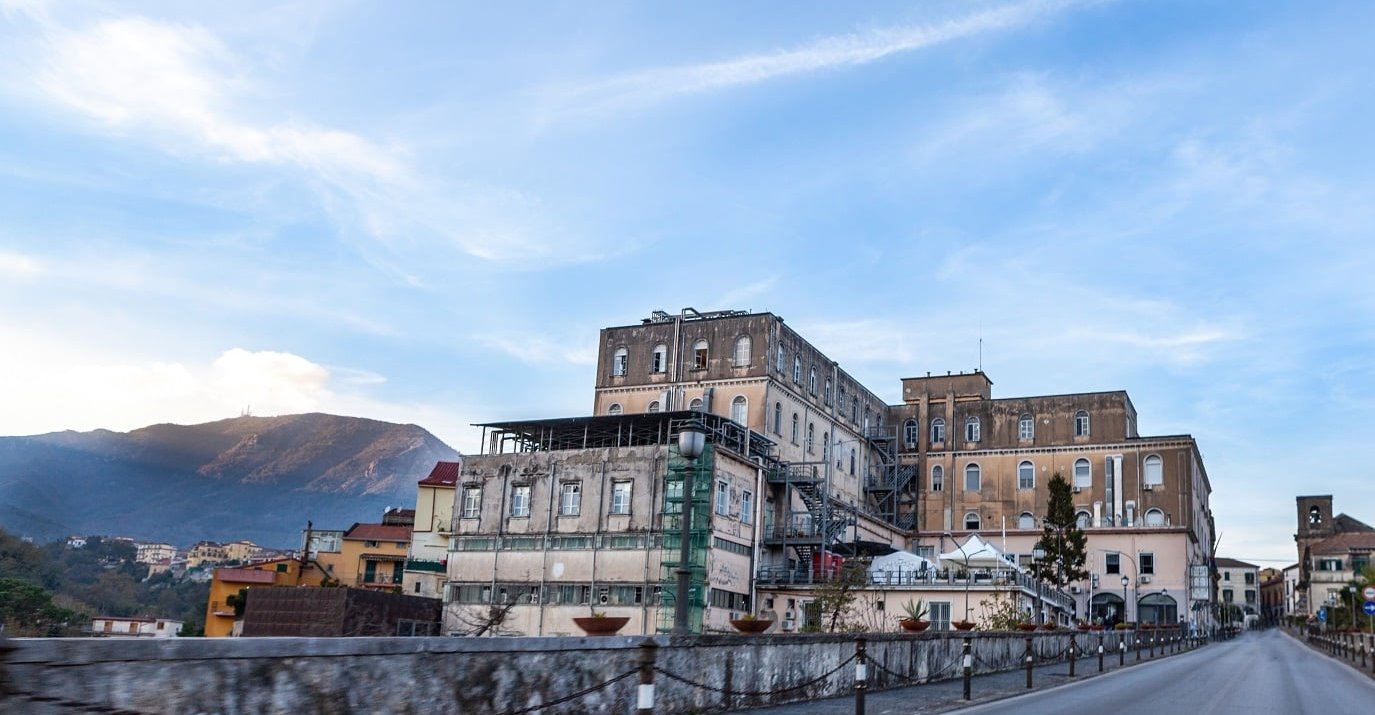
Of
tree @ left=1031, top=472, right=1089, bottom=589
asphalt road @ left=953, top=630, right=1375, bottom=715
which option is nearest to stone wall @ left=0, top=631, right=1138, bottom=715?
asphalt road @ left=953, top=630, right=1375, bottom=715

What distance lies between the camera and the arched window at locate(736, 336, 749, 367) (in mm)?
65856

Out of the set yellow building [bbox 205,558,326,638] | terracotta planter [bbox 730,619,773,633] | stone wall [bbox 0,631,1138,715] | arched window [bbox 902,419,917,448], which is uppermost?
arched window [bbox 902,419,917,448]

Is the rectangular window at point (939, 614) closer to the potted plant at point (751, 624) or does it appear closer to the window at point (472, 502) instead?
the window at point (472, 502)

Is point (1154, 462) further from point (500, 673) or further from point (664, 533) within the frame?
point (500, 673)

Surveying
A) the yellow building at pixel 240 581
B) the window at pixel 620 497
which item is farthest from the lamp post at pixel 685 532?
the yellow building at pixel 240 581

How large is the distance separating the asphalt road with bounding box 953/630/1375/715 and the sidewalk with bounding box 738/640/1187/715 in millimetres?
468

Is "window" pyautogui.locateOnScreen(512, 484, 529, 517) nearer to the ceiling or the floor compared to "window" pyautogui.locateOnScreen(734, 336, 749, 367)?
nearer to the floor

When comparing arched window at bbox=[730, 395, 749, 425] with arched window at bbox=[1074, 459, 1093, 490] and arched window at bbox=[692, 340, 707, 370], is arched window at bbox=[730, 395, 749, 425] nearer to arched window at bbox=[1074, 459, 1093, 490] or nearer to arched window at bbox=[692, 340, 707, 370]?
arched window at bbox=[692, 340, 707, 370]

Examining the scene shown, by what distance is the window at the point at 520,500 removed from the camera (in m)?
58.9

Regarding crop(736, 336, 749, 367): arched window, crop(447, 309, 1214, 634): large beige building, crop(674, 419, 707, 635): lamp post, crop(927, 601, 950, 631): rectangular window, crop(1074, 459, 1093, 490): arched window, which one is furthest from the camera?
crop(1074, 459, 1093, 490): arched window

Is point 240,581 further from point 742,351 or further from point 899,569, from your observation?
point 899,569

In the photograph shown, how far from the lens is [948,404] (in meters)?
82.6

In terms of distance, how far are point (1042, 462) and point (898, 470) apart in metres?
10.2

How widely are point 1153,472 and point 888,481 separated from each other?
18.2m
